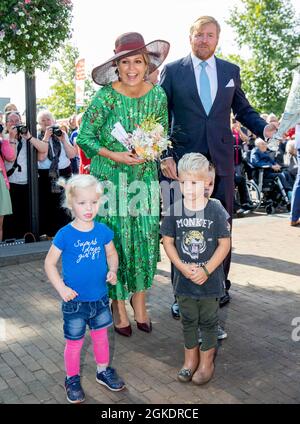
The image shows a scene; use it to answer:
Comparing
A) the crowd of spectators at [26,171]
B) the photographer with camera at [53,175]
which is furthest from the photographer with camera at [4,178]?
the photographer with camera at [53,175]

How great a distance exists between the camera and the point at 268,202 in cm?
1092

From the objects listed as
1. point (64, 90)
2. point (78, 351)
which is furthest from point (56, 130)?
point (64, 90)

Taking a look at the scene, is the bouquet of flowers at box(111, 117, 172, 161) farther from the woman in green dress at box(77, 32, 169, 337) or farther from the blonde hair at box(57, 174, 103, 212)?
the blonde hair at box(57, 174, 103, 212)

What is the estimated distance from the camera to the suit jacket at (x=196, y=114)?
420 cm

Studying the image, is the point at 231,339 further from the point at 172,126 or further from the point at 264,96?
the point at 264,96

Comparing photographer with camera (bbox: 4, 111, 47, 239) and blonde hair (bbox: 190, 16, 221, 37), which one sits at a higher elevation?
blonde hair (bbox: 190, 16, 221, 37)

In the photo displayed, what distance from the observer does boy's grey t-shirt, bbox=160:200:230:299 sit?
322cm

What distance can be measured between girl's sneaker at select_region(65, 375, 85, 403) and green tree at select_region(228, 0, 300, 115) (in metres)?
28.1

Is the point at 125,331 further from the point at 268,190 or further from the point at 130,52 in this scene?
the point at 268,190

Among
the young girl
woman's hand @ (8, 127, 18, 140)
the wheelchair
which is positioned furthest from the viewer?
the wheelchair

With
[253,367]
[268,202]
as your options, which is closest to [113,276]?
[253,367]

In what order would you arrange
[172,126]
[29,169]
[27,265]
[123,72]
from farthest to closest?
[29,169] → [27,265] → [172,126] → [123,72]

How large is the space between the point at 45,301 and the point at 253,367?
2.24m

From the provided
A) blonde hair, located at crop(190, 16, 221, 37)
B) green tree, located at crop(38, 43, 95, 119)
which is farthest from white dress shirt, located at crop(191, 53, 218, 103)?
green tree, located at crop(38, 43, 95, 119)
